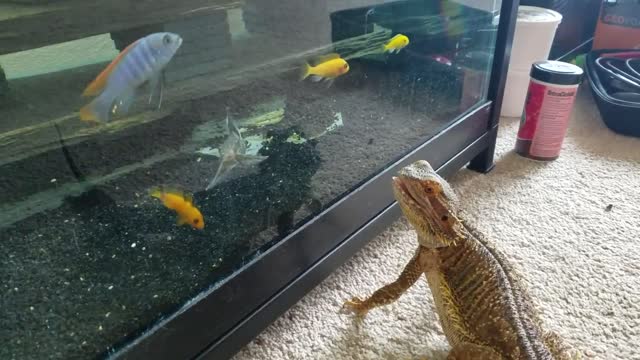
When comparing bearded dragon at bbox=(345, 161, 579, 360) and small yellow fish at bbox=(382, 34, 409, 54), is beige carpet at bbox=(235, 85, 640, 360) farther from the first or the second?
small yellow fish at bbox=(382, 34, 409, 54)

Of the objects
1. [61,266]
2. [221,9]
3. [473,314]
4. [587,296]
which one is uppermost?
[221,9]

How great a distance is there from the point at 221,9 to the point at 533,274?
0.78 m

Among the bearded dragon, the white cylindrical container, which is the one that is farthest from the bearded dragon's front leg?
the white cylindrical container

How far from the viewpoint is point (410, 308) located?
36.0 inches

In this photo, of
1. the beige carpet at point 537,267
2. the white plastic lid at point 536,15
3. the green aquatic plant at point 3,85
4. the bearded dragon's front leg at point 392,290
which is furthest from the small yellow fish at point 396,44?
the green aquatic plant at point 3,85

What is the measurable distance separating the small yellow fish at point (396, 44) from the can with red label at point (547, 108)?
0.44m

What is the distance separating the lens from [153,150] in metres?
0.75

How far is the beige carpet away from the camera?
0.85m

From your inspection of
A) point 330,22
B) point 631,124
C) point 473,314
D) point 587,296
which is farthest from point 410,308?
point 631,124

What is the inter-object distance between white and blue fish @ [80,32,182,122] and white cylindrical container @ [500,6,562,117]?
1204 millimetres

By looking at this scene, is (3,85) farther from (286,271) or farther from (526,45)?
(526,45)

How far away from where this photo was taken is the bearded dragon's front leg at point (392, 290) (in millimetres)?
823

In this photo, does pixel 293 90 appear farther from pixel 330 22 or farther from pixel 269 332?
pixel 269 332

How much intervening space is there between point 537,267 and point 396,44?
578 millimetres
